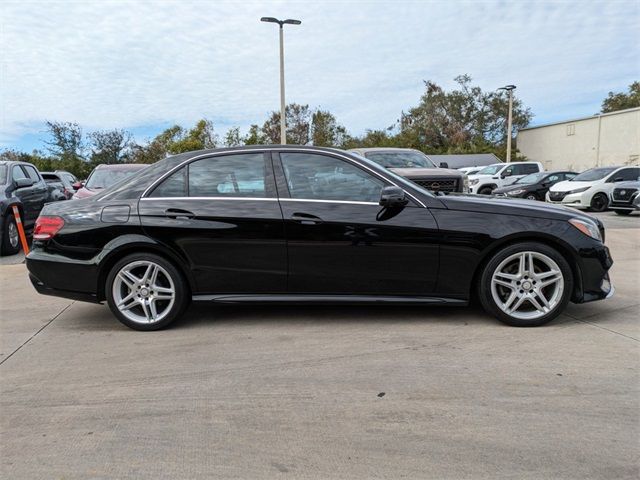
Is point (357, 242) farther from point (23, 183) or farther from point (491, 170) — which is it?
point (491, 170)

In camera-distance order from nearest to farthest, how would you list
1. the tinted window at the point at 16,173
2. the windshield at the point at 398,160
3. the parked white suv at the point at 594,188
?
the tinted window at the point at 16,173 < the windshield at the point at 398,160 < the parked white suv at the point at 594,188

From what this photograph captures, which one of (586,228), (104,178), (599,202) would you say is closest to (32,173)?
(104,178)

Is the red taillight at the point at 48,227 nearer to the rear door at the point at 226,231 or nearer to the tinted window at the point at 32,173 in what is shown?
the rear door at the point at 226,231

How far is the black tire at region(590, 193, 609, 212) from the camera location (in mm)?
15219

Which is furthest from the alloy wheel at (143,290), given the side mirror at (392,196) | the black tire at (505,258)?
the black tire at (505,258)

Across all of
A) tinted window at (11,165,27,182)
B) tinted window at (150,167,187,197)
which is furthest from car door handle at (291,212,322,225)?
tinted window at (11,165,27,182)

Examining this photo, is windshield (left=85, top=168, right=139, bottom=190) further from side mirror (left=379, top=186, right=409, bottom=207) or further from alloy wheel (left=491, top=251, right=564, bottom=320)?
alloy wheel (left=491, top=251, right=564, bottom=320)

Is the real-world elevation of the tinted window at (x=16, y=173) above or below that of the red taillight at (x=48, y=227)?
above

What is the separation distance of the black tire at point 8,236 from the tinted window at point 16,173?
0.76 meters

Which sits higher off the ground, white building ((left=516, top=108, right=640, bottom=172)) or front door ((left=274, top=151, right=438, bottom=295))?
white building ((left=516, top=108, right=640, bottom=172))

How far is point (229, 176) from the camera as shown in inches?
174

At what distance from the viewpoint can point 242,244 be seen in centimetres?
428

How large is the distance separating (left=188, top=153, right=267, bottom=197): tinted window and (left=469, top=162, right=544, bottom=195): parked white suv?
19175 millimetres

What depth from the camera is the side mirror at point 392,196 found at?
13.5ft
